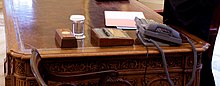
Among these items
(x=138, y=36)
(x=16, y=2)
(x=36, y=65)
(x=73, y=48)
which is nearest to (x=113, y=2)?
(x=16, y=2)

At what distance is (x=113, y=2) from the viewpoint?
97.0 inches

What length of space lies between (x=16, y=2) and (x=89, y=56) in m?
1.17

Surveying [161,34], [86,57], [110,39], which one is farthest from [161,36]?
[86,57]

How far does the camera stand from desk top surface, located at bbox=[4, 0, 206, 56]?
4.48 ft

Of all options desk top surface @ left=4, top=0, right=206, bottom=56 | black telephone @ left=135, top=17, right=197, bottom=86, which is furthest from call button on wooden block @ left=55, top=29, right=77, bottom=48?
black telephone @ left=135, top=17, right=197, bottom=86

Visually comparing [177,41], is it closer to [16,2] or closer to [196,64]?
[196,64]

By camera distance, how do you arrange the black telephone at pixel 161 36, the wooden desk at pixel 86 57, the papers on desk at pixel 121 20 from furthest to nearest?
the papers on desk at pixel 121 20
the black telephone at pixel 161 36
the wooden desk at pixel 86 57

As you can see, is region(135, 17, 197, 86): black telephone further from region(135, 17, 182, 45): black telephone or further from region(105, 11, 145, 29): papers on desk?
region(105, 11, 145, 29): papers on desk

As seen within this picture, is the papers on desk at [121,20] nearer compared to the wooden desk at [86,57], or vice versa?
the wooden desk at [86,57]

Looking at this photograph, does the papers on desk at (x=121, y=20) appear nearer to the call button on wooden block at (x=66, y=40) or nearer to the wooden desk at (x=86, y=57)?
the wooden desk at (x=86, y=57)

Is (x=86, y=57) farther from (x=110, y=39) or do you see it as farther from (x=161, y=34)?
(x=161, y=34)

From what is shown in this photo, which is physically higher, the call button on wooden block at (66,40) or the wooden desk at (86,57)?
the call button on wooden block at (66,40)

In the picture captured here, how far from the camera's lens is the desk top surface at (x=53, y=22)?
137 centimetres

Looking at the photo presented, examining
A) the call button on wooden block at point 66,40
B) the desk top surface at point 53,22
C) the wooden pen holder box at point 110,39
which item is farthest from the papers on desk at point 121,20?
the call button on wooden block at point 66,40
